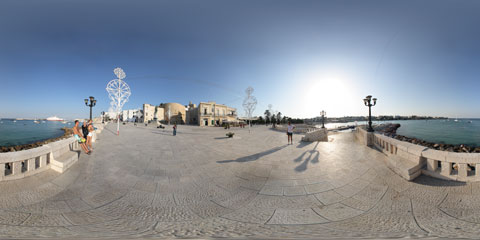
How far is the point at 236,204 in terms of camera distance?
3.05 meters

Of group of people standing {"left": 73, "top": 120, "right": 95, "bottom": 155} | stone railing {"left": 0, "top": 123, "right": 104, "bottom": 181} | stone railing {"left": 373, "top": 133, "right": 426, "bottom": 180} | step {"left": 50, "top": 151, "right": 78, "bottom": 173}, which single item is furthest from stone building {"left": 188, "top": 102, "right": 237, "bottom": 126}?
stone railing {"left": 373, "top": 133, "right": 426, "bottom": 180}

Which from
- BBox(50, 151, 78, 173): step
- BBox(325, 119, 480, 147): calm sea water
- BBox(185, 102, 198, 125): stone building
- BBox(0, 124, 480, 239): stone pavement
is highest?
BBox(185, 102, 198, 125): stone building

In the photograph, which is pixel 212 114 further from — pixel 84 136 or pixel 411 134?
→ pixel 411 134

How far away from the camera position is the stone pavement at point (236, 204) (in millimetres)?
2428

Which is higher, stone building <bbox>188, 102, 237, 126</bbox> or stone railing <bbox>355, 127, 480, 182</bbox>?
stone building <bbox>188, 102, 237, 126</bbox>

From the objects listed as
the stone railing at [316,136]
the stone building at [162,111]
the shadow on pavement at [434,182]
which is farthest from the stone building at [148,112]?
the shadow on pavement at [434,182]

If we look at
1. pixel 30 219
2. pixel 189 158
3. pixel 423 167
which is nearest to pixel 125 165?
pixel 189 158

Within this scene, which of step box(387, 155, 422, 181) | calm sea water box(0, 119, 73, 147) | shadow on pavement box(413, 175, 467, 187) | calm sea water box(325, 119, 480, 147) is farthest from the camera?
calm sea water box(325, 119, 480, 147)

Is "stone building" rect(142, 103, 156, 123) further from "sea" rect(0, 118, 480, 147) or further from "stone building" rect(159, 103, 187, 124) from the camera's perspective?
"sea" rect(0, 118, 480, 147)

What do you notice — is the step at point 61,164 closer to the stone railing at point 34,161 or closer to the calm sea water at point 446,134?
the stone railing at point 34,161

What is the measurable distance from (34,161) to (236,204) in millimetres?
5157

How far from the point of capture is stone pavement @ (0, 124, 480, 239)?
2428 millimetres

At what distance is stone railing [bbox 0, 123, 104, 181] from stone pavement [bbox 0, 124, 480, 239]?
8.0 inches

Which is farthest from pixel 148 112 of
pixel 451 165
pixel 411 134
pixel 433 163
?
pixel 411 134
